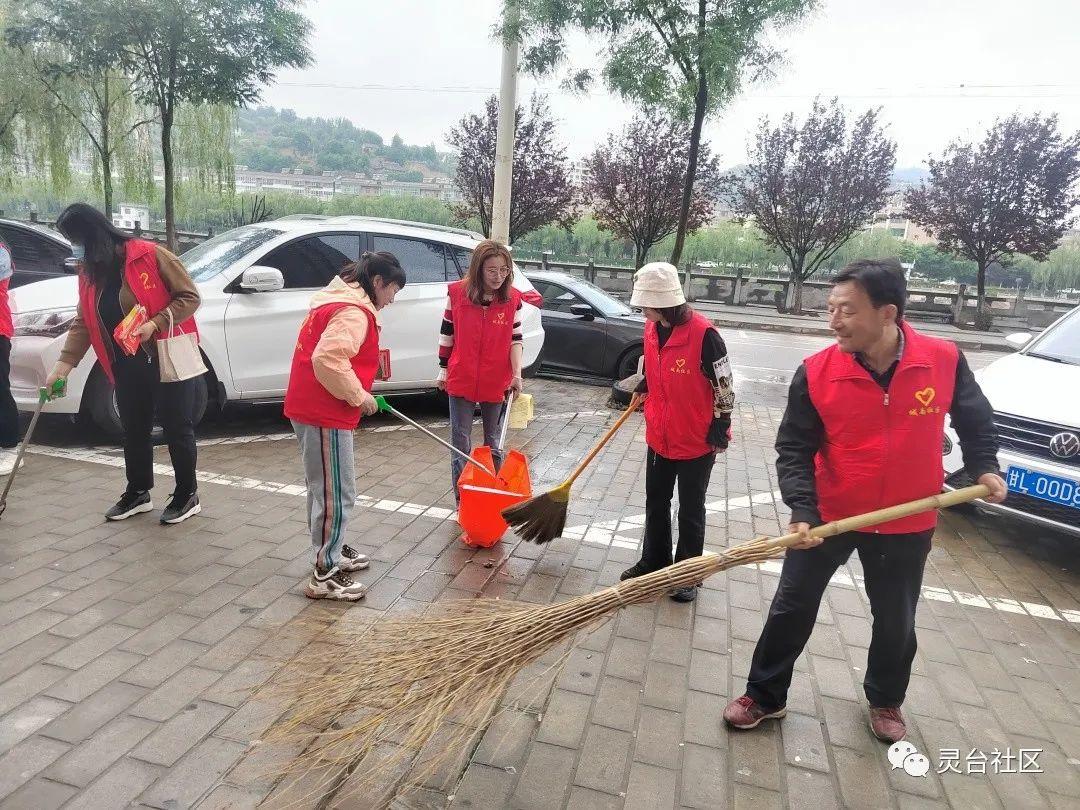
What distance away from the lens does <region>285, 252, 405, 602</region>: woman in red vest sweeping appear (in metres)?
3.04

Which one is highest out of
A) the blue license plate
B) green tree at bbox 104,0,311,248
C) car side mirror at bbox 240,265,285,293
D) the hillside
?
the hillside

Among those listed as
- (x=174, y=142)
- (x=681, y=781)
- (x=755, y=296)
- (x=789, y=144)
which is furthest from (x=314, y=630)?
(x=755, y=296)

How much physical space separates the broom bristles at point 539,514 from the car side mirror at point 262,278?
9.48 ft

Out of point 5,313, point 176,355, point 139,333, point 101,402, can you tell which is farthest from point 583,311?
point 139,333

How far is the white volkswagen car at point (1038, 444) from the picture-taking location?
4.07 m

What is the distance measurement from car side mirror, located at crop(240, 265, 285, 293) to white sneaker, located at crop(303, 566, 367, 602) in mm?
2829

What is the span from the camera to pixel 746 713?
2.65 m

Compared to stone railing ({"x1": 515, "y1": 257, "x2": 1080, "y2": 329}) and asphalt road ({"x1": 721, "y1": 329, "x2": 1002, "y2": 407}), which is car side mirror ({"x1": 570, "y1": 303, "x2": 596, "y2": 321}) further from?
stone railing ({"x1": 515, "y1": 257, "x2": 1080, "y2": 329})

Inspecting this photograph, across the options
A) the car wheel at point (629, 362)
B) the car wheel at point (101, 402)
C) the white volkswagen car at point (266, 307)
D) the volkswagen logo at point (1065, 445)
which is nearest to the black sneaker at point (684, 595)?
the volkswagen logo at point (1065, 445)

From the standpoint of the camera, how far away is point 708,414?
3.40m

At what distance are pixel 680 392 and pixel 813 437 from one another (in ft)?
3.07

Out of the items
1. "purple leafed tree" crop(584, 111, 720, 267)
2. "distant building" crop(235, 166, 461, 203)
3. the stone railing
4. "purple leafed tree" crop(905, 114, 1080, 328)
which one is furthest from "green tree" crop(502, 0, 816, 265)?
"distant building" crop(235, 166, 461, 203)

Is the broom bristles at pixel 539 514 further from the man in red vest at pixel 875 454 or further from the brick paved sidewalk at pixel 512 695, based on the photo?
the man in red vest at pixel 875 454

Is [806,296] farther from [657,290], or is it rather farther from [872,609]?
[872,609]
